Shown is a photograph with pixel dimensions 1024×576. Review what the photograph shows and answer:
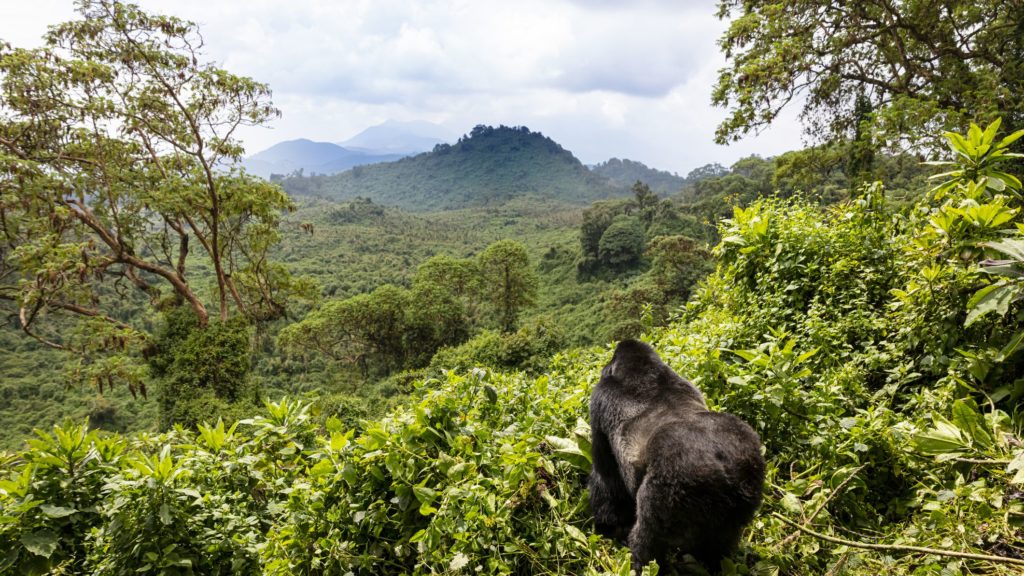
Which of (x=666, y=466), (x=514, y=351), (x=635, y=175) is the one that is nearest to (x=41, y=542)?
(x=666, y=466)

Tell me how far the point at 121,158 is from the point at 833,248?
1383 cm

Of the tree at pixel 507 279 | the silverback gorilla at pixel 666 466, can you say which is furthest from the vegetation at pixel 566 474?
the tree at pixel 507 279

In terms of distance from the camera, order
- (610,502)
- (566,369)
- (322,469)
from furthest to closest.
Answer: (566,369) < (610,502) < (322,469)

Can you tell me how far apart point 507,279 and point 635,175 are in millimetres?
145304

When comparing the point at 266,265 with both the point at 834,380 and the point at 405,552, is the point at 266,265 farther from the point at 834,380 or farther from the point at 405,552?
the point at 834,380

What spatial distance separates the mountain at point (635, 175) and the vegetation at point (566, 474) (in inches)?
5528

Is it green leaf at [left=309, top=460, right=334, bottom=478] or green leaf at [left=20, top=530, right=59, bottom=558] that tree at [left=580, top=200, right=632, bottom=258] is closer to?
green leaf at [left=309, top=460, right=334, bottom=478]

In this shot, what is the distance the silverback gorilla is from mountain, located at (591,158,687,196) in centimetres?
14113

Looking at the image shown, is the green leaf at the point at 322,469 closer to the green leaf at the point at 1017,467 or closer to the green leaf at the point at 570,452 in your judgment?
the green leaf at the point at 570,452

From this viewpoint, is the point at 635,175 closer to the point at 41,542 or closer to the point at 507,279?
the point at 507,279

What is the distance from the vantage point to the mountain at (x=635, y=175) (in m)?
143

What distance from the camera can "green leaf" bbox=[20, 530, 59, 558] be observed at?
70.2 inches

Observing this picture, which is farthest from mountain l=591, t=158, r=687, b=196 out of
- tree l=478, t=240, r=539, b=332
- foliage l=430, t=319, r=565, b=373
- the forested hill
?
foliage l=430, t=319, r=565, b=373

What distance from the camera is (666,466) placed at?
5.84 ft
